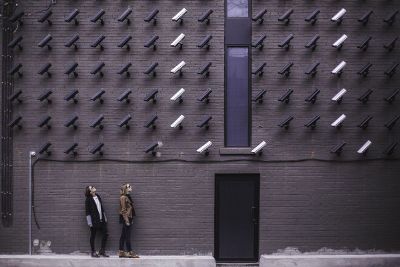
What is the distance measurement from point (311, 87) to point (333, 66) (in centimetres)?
74

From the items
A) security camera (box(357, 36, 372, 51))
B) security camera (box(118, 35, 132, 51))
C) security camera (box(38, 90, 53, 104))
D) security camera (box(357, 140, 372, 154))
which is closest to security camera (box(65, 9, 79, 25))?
security camera (box(118, 35, 132, 51))

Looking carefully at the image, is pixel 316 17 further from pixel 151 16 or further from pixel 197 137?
pixel 197 137

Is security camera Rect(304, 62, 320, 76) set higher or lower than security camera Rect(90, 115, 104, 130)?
higher

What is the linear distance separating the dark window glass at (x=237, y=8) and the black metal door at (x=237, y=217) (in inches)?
155

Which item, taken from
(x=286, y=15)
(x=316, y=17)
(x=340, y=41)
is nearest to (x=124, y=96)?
(x=286, y=15)

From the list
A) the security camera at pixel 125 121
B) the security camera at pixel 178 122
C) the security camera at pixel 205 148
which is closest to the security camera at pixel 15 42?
the security camera at pixel 125 121

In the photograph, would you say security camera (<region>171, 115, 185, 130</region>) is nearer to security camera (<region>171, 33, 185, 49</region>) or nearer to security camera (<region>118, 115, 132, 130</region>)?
security camera (<region>118, 115, 132, 130</region>)

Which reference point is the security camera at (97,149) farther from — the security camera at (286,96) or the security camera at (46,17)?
the security camera at (286,96)

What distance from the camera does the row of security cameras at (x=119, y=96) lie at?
14523 millimetres

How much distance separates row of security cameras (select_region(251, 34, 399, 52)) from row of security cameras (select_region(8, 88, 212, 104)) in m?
1.67

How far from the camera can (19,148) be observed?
14.7 m

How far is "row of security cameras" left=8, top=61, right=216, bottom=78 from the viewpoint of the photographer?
1455cm

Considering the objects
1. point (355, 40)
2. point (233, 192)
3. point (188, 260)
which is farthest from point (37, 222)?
point (355, 40)

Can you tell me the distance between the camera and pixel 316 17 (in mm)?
14859
